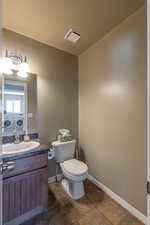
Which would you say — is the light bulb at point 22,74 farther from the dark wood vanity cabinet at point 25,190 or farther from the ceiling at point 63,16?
the dark wood vanity cabinet at point 25,190

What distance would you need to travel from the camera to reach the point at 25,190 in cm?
139

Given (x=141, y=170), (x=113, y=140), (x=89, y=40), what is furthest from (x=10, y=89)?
(x=141, y=170)

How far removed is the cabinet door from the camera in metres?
1.28

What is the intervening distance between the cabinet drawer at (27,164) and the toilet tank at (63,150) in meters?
0.50

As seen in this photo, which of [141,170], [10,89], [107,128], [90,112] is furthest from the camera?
[90,112]

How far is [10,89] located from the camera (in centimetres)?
179

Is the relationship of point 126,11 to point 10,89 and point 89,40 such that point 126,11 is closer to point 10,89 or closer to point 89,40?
point 89,40

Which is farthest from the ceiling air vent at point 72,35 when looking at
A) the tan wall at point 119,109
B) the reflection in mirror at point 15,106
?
the reflection in mirror at point 15,106

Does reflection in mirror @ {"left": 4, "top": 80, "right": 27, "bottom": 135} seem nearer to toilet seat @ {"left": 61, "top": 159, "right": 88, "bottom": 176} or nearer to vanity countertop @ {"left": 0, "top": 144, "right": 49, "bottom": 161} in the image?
vanity countertop @ {"left": 0, "top": 144, "right": 49, "bottom": 161}

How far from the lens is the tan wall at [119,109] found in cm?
146

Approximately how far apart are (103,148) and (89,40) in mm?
1850

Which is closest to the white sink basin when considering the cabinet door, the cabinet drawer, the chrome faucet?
the chrome faucet

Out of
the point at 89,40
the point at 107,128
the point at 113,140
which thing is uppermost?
the point at 89,40

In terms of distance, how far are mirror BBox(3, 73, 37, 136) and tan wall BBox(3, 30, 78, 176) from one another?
0.11 m
